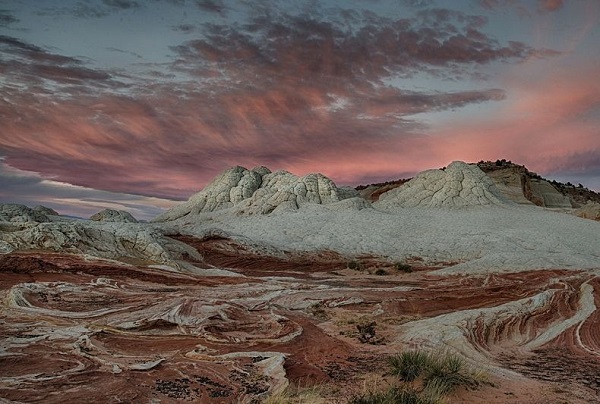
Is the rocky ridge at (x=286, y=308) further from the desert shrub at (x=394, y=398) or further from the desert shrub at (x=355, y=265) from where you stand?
the desert shrub at (x=394, y=398)

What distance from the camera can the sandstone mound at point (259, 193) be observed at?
45906mm

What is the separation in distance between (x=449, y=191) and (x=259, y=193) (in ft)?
64.4

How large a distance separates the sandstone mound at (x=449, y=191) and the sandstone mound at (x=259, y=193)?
6.12 metres

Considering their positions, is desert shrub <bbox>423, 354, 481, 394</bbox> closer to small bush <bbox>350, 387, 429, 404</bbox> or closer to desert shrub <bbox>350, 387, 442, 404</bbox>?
desert shrub <bbox>350, 387, 442, 404</bbox>

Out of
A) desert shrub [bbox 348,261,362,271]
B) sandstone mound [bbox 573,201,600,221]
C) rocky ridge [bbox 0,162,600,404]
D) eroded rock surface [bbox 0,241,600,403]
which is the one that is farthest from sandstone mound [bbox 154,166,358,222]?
sandstone mound [bbox 573,201,600,221]

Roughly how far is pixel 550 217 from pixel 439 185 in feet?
37.3

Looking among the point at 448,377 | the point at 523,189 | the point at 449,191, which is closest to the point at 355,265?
the point at 448,377

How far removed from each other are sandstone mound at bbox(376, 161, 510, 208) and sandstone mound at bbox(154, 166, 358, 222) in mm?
6118

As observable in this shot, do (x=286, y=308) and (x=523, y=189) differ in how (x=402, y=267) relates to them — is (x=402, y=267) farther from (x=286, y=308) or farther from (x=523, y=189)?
(x=523, y=189)

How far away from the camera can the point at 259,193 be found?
158ft

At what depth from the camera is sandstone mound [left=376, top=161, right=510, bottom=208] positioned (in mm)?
47406

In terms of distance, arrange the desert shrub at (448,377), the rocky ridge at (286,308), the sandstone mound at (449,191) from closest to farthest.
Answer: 1. the desert shrub at (448,377)
2. the rocky ridge at (286,308)
3. the sandstone mound at (449,191)

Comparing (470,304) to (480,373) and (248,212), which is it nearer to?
(480,373)

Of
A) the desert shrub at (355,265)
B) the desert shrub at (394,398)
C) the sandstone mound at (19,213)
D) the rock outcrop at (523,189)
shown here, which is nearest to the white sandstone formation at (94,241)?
the desert shrub at (355,265)
